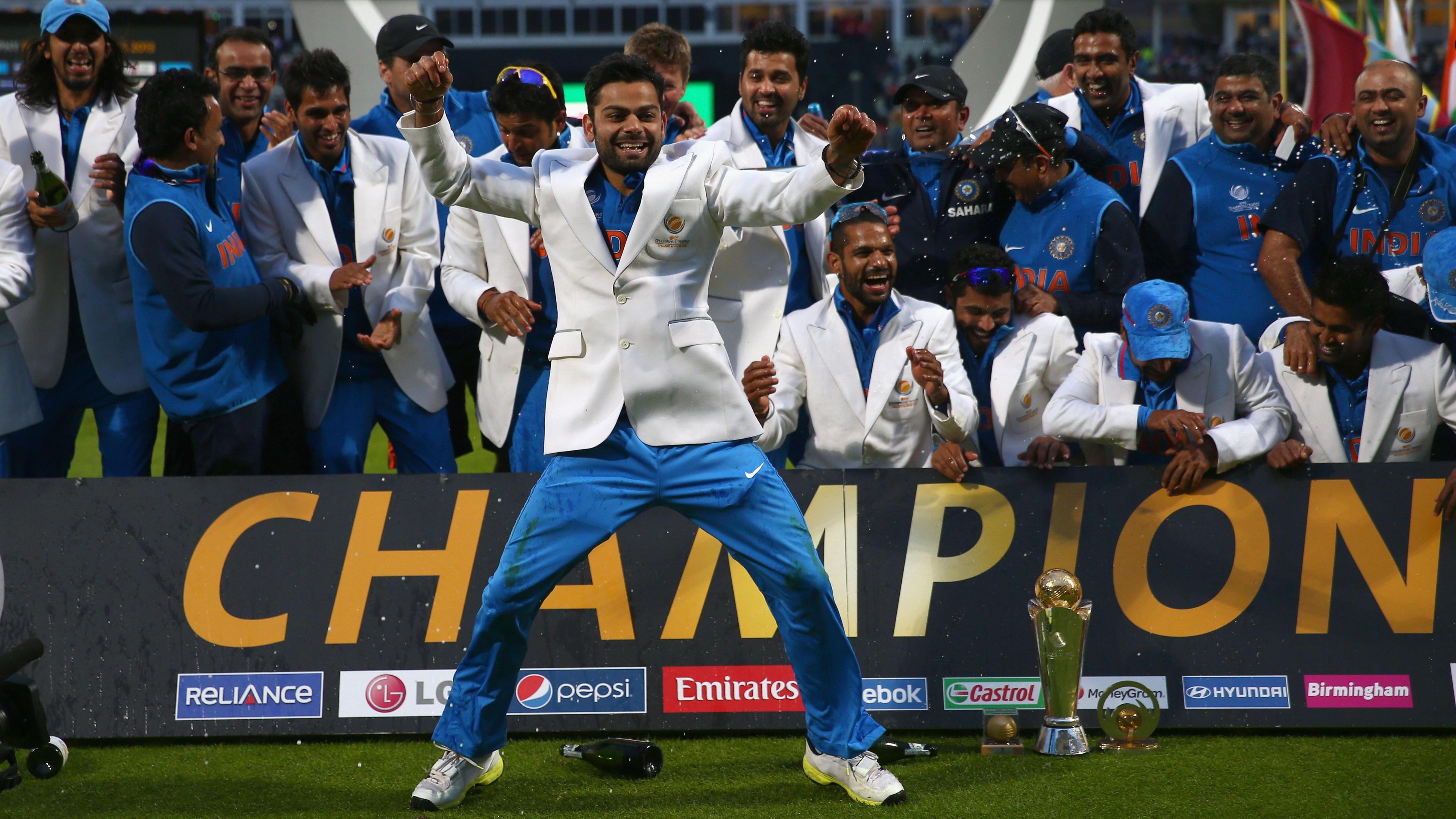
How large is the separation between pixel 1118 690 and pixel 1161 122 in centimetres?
279

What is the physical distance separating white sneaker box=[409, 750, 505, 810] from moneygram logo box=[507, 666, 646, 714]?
627 millimetres

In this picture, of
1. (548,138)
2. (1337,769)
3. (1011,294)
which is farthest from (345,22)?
(1337,769)

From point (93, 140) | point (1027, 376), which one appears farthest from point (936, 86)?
point (93, 140)

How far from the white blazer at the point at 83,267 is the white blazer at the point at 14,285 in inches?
8.0

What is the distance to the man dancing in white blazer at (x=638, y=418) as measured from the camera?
3.76 metres

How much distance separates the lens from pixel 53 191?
5.07m

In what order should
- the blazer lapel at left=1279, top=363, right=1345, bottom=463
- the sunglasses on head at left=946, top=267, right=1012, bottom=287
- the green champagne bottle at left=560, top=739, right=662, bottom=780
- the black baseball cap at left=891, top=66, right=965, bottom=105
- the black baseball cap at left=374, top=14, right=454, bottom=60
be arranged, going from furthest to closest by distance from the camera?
the black baseball cap at left=374, top=14, right=454, bottom=60
the black baseball cap at left=891, top=66, right=965, bottom=105
the sunglasses on head at left=946, top=267, right=1012, bottom=287
the blazer lapel at left=1279, top=363, right=1345, bottom=463
the green champagne bottle at left=560, top=739, right=662, bottom=780

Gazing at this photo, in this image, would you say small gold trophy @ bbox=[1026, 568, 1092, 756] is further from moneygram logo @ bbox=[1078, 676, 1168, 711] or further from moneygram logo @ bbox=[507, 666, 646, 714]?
moneygram logo @ bbox=[507, 666, 646, 714]

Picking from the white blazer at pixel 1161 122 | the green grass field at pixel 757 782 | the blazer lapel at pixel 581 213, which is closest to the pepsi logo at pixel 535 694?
the green grass field at pixel 757 782

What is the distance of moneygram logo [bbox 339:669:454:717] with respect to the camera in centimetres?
455

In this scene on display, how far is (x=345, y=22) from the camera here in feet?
45.6

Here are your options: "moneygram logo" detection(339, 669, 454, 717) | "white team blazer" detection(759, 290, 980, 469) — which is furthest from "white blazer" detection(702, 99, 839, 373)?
"moneygram logo" detection(339, 669, 454, 717)

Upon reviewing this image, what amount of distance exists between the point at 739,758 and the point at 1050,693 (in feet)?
3.27

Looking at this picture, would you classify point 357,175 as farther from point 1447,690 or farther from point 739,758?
point 1447,690
